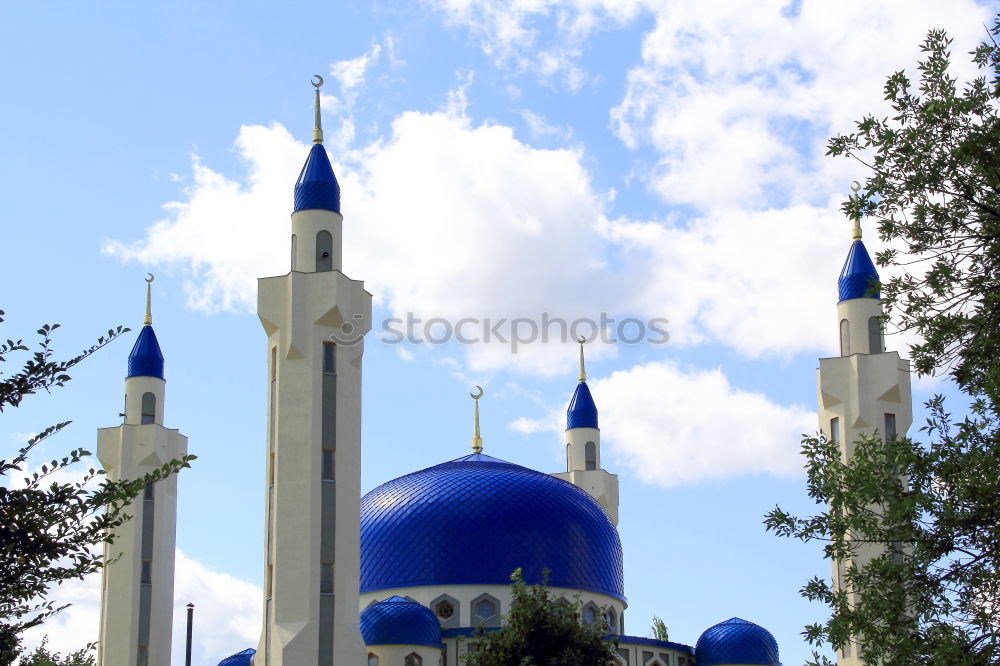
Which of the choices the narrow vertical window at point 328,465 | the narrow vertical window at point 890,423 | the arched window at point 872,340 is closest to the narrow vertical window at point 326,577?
the narrow vertical window at point 328,465

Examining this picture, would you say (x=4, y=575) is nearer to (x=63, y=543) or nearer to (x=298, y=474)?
(x=63, y=543)

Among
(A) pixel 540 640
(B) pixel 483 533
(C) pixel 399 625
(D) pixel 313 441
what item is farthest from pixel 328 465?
(B) pixel 483 533

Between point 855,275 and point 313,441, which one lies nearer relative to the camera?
point 313,441

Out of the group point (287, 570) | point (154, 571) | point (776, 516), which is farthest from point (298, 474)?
point (776, 516)

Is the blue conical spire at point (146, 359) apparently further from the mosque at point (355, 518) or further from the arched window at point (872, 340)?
the arched window at point (872, 340)

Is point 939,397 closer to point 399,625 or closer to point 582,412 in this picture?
point 399,625

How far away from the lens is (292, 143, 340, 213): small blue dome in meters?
26.4

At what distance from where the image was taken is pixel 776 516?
35.8ft

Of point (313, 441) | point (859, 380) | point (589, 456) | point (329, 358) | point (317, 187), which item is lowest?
point (313, 441)

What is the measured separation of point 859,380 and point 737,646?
6901mm

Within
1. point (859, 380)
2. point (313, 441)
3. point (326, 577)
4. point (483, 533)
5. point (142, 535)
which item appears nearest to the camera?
point (326, 577)

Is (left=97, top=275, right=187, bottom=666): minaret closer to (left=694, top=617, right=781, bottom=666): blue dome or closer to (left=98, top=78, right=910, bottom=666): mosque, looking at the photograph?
(left=98, top=78, right=910, bottom=666): mosque

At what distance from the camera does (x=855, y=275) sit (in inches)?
1076

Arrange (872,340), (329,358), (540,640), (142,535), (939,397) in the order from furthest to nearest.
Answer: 1. (142,535)
2. (872,340)
3. (329,358)
4. (540,640)
5. (939,397)
